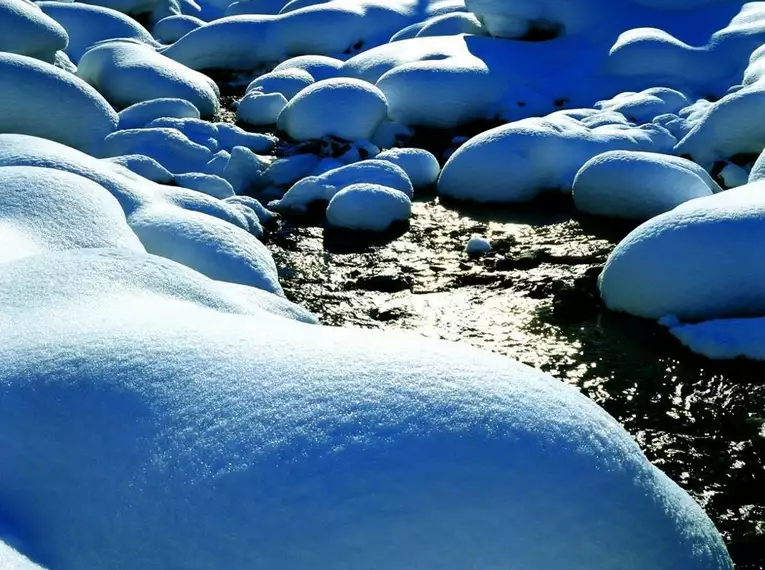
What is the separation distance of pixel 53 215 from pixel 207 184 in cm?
249

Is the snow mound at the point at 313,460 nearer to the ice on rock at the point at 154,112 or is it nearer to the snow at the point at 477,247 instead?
the snow at the point at 477,247

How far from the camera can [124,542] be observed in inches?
75.5

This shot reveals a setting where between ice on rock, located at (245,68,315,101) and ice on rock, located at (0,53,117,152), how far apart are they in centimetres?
195

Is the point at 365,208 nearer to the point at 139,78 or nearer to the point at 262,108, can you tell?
the point at 262,108

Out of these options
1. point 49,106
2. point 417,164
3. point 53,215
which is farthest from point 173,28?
point 53,215

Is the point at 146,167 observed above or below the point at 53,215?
below

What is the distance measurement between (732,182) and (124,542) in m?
5.55

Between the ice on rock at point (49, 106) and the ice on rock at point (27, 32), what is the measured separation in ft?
3.69

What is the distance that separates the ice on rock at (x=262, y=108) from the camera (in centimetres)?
818

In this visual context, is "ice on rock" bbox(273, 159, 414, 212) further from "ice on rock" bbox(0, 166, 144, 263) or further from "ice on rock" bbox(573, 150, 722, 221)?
"ice on rock" bbox(0, 166, 144, 263)

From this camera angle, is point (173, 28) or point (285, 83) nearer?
point (285, 83)

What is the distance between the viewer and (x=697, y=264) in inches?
177

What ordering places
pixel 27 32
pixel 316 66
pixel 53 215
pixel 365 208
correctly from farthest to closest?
pixel 316 66
pixel 27 32
pixel 365 208
pixel 53 215

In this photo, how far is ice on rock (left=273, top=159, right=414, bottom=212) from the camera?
6.30m
